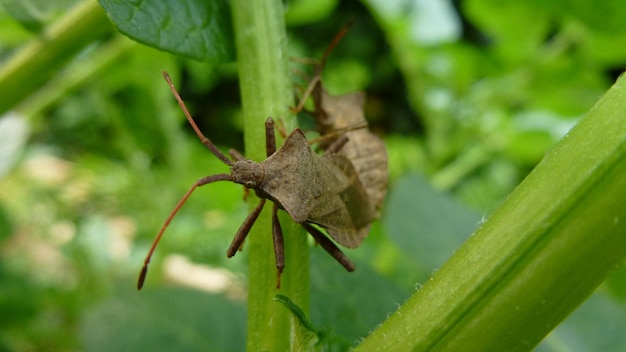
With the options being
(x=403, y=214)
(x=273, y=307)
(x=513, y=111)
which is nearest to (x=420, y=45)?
(x=513, y=111)

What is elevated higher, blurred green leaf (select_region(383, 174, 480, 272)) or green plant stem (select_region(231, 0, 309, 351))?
green plant stem (select_region(231, 0, 309, 351))

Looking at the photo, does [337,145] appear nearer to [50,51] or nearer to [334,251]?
[334,251]

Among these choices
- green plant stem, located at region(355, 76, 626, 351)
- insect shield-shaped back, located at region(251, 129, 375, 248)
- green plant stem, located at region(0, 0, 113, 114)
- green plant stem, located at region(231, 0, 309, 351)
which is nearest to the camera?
green plant stem, located at region(355, 76, 626, 351)

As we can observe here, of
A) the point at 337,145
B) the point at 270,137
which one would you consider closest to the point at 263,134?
the point at 270,137

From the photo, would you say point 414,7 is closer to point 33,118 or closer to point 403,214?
point 403,214

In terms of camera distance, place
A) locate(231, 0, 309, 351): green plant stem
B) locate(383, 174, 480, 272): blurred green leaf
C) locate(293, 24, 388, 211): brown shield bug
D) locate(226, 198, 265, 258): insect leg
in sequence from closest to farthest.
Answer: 1. locate(231, 0, 309, 351): green plant stem
2. locate(226, 198, 265, 258): insect leg
3. locate(293, 24, 388, 211): brown shield bug
4. locate(383, 174, 480, 272): blurred green leaf

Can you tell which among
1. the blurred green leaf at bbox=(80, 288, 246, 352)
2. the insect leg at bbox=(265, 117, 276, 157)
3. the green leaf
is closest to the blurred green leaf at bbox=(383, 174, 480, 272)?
the blurred green leaf at bbox=(80, 288, 246, 352)

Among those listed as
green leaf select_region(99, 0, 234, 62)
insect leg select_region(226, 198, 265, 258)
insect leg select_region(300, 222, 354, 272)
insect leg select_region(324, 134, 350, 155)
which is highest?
green leaf select_region(99, 0, 234, 62)

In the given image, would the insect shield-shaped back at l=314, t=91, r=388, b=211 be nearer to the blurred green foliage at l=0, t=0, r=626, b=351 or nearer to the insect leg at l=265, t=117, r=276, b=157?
the blurred green foliage at l=0, t=0, r=626, b=351
